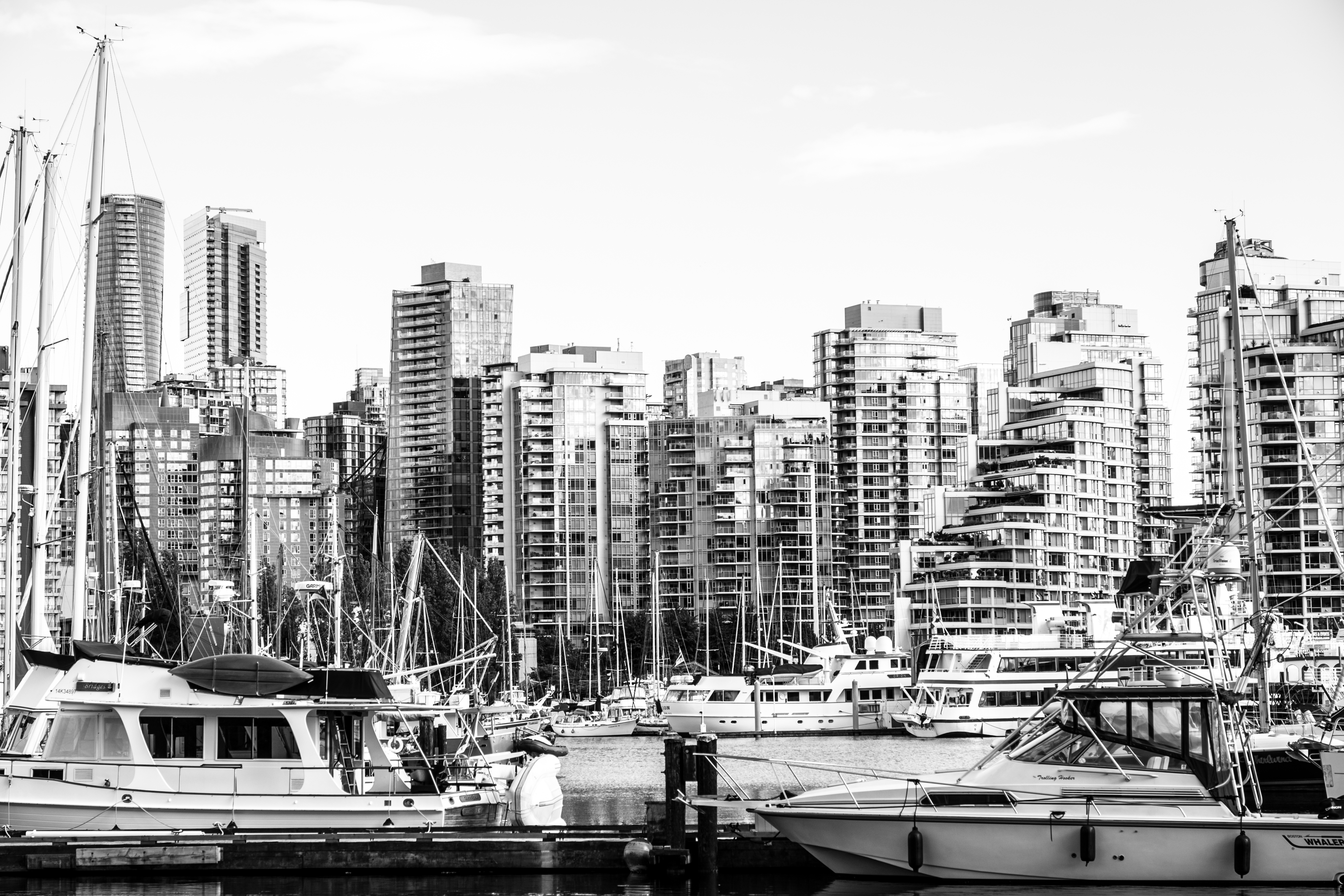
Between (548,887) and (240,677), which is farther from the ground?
(240,677)

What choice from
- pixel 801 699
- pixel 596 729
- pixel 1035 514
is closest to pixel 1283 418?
pixel 801 699

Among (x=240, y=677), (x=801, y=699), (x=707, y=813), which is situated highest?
(x=240, y=677)

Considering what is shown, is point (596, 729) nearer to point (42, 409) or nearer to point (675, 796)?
point (42, 409)

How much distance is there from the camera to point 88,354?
143 feet

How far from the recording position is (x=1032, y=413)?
17275 cm

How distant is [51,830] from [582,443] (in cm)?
14773

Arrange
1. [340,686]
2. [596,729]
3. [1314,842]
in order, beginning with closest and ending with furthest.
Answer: [1314,842]
[340,686]
[596,729]

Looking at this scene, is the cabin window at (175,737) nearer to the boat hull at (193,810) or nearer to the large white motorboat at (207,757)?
the large white motorboat at (207,757)

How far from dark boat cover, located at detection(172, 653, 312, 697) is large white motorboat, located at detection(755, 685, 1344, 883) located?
31.5 ft

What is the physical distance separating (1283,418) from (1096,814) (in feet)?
286

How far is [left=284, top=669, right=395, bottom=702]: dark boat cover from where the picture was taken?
118 ft

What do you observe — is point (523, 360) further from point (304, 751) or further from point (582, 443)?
point (304, 751)

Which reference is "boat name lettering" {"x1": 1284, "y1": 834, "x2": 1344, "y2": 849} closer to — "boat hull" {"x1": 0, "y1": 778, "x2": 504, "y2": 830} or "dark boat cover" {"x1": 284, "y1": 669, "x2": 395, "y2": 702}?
"boat hull" {"x1": 0, "y1": 778, "x2": 504, "y2": 830}

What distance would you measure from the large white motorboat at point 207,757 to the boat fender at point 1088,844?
10.7 metres
